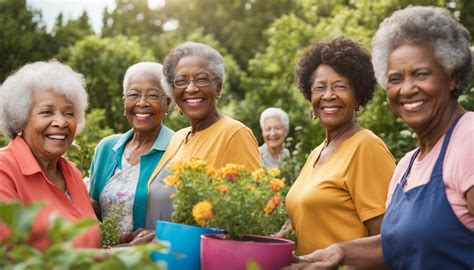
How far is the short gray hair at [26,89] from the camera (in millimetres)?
3143

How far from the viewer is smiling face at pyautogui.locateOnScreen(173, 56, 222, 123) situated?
3.57 m

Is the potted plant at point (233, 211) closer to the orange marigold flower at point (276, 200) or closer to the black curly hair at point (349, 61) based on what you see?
the orange marigold flower at point (276, 200)

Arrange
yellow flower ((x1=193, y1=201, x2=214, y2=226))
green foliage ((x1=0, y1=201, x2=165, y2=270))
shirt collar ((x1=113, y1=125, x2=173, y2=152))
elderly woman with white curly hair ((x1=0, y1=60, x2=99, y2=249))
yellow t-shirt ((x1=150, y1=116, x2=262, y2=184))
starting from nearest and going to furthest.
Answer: green foliage ((x1=0, y1=201, x2=165, y2=270))
yellow flower ((x1=193, y1=201, x2=214, y2=226))
elderly woman with white curly hair ((x1=0, y1=60, x2=99, y2=249))
yellow t-shirt ((x1=150, y1=116, x2=262, y2=184))
shirt collar ((x1=113, y1=125, x2=173, y2=152))

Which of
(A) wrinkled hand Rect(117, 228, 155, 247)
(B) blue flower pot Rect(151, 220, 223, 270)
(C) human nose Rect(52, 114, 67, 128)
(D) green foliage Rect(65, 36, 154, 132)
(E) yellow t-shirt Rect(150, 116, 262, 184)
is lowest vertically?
(A) wrinkled hand Rect(117, 228, 155, 247)

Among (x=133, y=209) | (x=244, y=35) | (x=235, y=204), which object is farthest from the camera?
(x=244, y=35)

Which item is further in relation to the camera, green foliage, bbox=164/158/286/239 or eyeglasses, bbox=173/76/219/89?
eyeglasses, bbox=173/76/219/89

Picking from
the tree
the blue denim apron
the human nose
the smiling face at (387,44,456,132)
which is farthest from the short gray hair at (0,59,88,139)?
the tree

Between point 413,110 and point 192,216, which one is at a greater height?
point 413,110

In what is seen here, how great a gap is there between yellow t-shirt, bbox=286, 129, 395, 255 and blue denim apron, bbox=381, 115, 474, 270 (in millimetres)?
269

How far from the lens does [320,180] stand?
2977 mm

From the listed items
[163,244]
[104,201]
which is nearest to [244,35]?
[104,201]

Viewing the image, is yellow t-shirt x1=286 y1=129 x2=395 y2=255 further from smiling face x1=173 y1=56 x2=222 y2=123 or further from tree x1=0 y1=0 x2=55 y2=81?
tree x1=0 y1=0 x2=55 y2=81

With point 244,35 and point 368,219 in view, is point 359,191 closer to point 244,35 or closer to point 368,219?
point 368,219

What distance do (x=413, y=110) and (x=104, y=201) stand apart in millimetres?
2035
